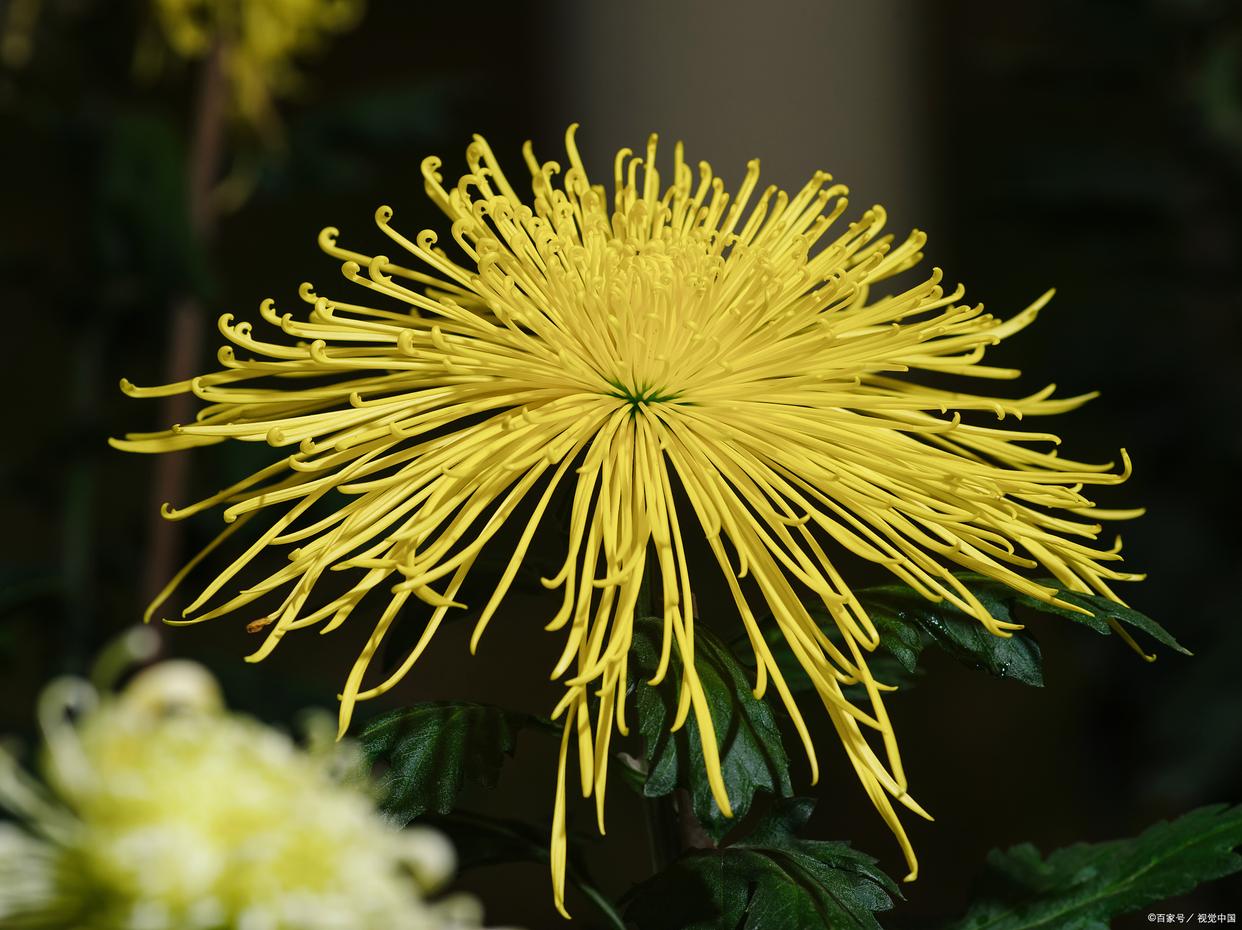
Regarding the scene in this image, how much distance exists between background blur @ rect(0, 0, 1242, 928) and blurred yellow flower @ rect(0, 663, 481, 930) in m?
0.24

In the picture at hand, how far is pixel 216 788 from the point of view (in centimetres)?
22

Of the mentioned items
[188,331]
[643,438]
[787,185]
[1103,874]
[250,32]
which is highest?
[787,185]

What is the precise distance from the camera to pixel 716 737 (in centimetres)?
34

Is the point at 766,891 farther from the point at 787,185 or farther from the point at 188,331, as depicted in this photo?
the point at 787,185

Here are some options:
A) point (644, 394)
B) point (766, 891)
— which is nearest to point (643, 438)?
point (644, 394)

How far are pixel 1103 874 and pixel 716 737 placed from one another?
0.15 m

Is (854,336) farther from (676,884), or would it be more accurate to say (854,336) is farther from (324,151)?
(324,151)

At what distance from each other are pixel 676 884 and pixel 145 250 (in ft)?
2.07

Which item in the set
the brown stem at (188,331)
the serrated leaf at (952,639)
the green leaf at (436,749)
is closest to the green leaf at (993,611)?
the serrated leaf at (952,639)

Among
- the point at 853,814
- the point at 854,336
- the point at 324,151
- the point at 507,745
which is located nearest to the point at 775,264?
the point at 854,336

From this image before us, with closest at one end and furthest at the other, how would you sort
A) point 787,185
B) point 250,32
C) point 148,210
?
point 148,210 < point 250,32 < point 787,185

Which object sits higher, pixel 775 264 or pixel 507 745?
pixel 775 264

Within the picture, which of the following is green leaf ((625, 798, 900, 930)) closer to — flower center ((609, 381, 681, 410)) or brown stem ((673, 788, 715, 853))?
brown stem ((673, 788, 715, 853))

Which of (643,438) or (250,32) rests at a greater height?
(250,32)
